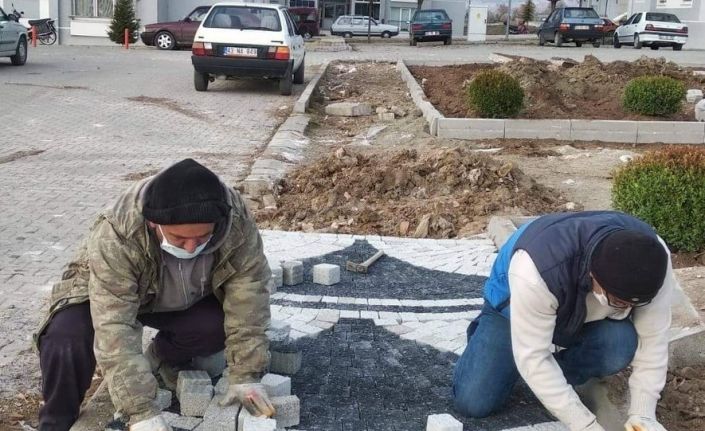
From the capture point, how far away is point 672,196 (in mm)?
6180

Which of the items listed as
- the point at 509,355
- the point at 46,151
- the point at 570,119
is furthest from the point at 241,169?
the point at 509,355

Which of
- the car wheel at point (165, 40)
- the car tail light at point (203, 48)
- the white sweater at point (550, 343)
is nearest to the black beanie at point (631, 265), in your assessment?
the white sweater at point (550, 343)

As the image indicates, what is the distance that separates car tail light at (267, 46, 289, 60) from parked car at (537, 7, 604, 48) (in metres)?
21.1

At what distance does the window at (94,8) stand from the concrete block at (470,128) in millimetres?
24007

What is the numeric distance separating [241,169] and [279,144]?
1.31m

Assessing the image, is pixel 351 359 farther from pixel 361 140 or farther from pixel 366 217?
pixel 361 140

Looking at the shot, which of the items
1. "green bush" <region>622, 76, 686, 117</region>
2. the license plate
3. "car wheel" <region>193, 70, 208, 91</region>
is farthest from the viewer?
"car wheel" <region>193, 70, 208, 91</region>

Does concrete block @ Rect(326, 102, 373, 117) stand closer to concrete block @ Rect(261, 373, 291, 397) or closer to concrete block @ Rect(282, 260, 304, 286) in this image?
concrete block @ Rect(282, 260, 304, 286)

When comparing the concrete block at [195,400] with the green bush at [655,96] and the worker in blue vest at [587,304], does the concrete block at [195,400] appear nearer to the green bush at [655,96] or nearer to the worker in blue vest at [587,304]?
the worker in blue vest at [587,304]

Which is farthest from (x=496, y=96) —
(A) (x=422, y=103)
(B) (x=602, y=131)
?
(A) (x=422, y=103)

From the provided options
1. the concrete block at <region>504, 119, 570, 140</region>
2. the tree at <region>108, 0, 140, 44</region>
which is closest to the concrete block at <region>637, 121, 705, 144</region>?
the concrete block at <region>504, 119, 570, 140</region>

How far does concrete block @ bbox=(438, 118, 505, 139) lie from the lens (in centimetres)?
1203

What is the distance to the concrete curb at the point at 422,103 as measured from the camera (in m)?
12.2

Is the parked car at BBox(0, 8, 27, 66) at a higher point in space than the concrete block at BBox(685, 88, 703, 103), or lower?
higher
